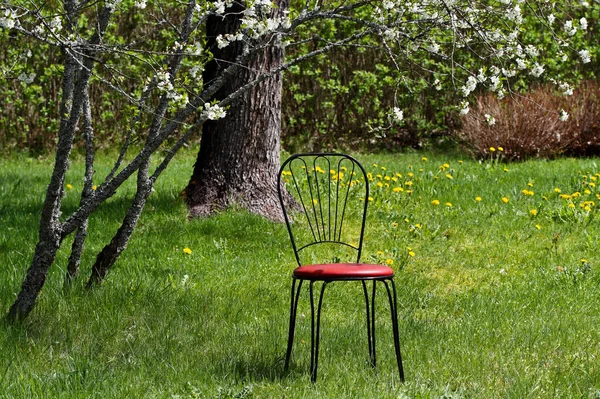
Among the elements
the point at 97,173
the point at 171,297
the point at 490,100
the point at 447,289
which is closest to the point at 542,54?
the point at 490,100

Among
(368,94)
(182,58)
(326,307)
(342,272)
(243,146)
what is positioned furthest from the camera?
(368,94)

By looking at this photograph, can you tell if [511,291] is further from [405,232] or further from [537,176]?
[537,176]

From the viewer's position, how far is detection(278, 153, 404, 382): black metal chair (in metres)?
3.69

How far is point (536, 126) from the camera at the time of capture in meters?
11.0

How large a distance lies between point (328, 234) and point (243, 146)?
1.54 m

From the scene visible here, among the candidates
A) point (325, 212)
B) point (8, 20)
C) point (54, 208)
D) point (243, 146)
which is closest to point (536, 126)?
point (325, 212)

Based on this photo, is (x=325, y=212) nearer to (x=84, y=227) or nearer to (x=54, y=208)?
(x=84, y=227)

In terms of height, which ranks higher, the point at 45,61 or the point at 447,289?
the point at 45,61

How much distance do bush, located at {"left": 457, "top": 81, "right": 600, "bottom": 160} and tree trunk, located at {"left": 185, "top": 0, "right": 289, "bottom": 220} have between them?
4.28m

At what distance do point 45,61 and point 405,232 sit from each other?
6.95m

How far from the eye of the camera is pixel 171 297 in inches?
201

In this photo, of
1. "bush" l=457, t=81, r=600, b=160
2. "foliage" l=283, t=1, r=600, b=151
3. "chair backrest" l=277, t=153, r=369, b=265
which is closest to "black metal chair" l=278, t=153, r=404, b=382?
"chair backrest" l=277, t=153, r=369, b=265

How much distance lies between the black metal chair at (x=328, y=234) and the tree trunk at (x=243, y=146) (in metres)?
0.22

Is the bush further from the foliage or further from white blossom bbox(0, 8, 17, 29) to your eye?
white blossom bbox(0, 8, 17, 29)
